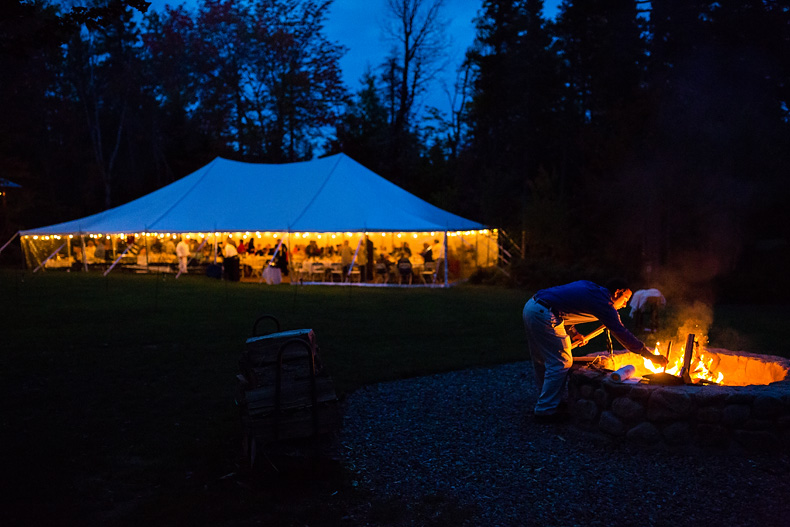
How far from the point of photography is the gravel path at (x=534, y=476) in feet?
10.7

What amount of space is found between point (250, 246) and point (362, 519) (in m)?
16.3

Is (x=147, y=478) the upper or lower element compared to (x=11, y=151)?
lower

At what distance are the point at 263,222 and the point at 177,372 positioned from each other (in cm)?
1089

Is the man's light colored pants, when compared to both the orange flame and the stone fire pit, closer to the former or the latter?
the stone fire pit

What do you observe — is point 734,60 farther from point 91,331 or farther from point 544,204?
point 91,331

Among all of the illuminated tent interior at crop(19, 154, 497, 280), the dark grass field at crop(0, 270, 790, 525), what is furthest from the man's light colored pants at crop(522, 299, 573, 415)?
the illuminated tent interior at crop(19, 154, 497, 280)

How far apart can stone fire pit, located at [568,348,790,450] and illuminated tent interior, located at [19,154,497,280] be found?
11.6m

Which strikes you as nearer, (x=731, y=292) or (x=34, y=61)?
(x=731, y=292)

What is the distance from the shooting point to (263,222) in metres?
17.0

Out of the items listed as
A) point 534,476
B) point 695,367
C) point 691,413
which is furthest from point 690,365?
point 534,476

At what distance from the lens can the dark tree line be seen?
56.8ft

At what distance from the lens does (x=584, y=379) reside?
449 cm

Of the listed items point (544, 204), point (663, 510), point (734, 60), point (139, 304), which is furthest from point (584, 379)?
point (734, 60)

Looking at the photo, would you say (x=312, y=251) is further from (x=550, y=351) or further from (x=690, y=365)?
(x=690, y=365)
